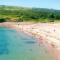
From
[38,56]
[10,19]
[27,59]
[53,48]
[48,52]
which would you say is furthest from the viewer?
[10,19]

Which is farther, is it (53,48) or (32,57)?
(53,48)

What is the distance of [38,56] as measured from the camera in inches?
1157

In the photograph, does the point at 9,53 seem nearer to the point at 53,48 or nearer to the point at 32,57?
the point at 32,57

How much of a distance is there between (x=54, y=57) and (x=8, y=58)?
6.06 metres

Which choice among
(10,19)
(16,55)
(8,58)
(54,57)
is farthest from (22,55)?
(10,19)

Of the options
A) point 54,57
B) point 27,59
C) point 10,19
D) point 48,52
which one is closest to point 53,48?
point 48,52

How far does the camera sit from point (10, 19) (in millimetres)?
81938

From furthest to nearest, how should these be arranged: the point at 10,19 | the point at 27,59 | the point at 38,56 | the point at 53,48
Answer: the point at 10,19 < the point at 53,48 < the point at 38,56 < the point at 27,59

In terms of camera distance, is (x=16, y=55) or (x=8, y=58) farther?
(x=16, y=55)

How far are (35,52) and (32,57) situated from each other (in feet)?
11.0

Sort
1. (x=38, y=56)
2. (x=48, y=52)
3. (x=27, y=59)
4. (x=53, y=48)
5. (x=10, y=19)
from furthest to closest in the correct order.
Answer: (x=10, y=19), (x=53, y=48), (x=48, y=52), (x=38, y=56), (x=27, y=59)

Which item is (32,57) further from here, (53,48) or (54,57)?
(53,48)

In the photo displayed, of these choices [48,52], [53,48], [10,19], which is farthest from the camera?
[10,19]

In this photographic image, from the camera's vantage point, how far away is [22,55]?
3005 centimetres
